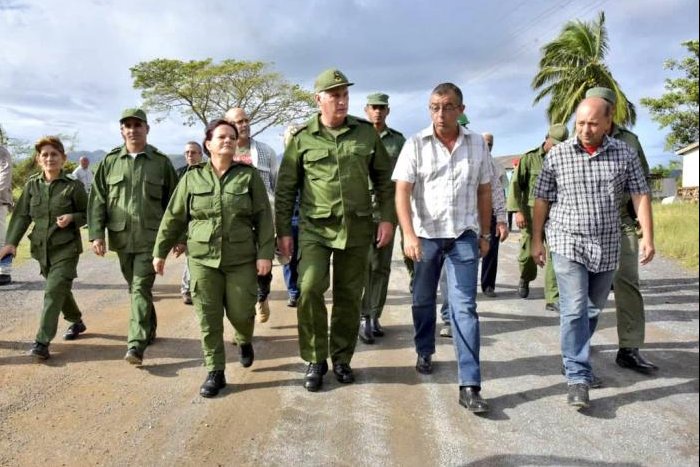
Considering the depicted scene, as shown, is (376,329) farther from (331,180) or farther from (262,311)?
(331,180)

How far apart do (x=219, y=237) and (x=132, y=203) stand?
4.25 feet

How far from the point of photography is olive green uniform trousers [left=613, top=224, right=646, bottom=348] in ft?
14.1

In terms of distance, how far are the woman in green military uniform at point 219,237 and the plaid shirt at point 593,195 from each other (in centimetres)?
210

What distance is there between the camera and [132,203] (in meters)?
4.85

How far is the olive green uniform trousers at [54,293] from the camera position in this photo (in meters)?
4.70

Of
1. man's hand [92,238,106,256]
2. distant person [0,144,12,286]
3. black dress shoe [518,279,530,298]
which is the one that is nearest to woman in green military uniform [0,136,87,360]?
man's hand [92,238,106,256]

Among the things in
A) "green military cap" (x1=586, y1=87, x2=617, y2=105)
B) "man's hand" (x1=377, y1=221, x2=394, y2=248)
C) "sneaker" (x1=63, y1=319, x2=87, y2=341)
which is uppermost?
"green military cap" (x1=586, y1=87, x2=617, y2=105)

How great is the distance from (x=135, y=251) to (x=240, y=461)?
242cm

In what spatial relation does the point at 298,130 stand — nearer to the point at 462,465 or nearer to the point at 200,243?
the point at 200,243

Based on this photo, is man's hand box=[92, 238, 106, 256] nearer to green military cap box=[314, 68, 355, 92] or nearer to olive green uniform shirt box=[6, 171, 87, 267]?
olive green uniform shirt box=[6, 171, 87, 267]

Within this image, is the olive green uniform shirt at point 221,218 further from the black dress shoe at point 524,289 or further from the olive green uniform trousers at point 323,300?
the black dress shoe at point 524,289

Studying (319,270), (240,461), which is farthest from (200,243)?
(240,461)

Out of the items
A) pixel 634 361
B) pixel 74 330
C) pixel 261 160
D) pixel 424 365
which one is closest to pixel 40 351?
pixel 74 330

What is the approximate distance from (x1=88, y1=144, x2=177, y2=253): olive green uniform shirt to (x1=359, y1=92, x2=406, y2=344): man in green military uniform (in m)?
2.01
